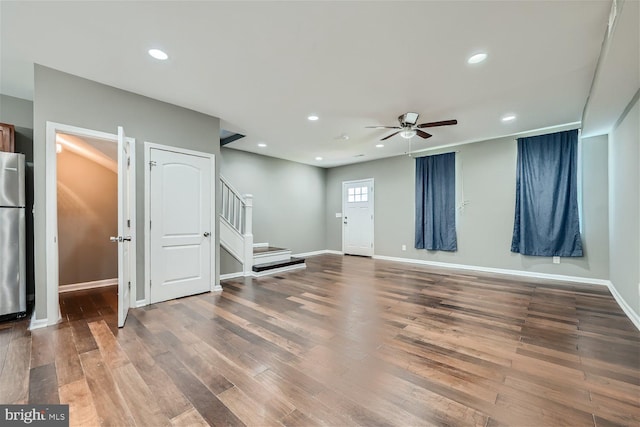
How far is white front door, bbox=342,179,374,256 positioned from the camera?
25.0 ft

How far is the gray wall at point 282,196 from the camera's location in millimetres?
6445

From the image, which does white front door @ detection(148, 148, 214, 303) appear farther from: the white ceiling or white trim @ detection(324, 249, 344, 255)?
white trim @ detection(324, 249, 344, 255)

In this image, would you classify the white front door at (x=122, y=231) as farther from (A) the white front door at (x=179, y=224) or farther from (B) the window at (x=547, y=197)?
(B) the window at (x=547, y=197)

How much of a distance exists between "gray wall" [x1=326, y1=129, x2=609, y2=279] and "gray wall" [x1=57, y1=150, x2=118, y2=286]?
568cm

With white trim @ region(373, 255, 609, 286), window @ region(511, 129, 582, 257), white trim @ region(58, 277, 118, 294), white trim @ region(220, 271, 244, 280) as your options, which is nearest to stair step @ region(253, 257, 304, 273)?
white trim @ region(220, 271, 244, 280)

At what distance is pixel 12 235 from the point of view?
2.90 metres

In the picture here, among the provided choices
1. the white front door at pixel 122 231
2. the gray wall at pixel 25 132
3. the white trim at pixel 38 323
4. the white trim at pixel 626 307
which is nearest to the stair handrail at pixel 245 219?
the white front door at pixel 122 231

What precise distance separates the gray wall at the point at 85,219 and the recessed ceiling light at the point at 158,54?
2901mm

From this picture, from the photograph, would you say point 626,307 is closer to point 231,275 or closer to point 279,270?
point 279,270

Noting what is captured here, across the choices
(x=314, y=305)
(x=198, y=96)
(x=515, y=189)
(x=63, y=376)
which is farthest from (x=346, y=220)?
(x=63, y=376)

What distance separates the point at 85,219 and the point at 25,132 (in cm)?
146

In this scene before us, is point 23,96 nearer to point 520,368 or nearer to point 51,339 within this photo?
point 51,339

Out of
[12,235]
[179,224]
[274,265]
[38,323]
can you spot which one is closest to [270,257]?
[274,265]

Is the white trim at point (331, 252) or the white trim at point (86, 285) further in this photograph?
the white trim at point (331, 252)
